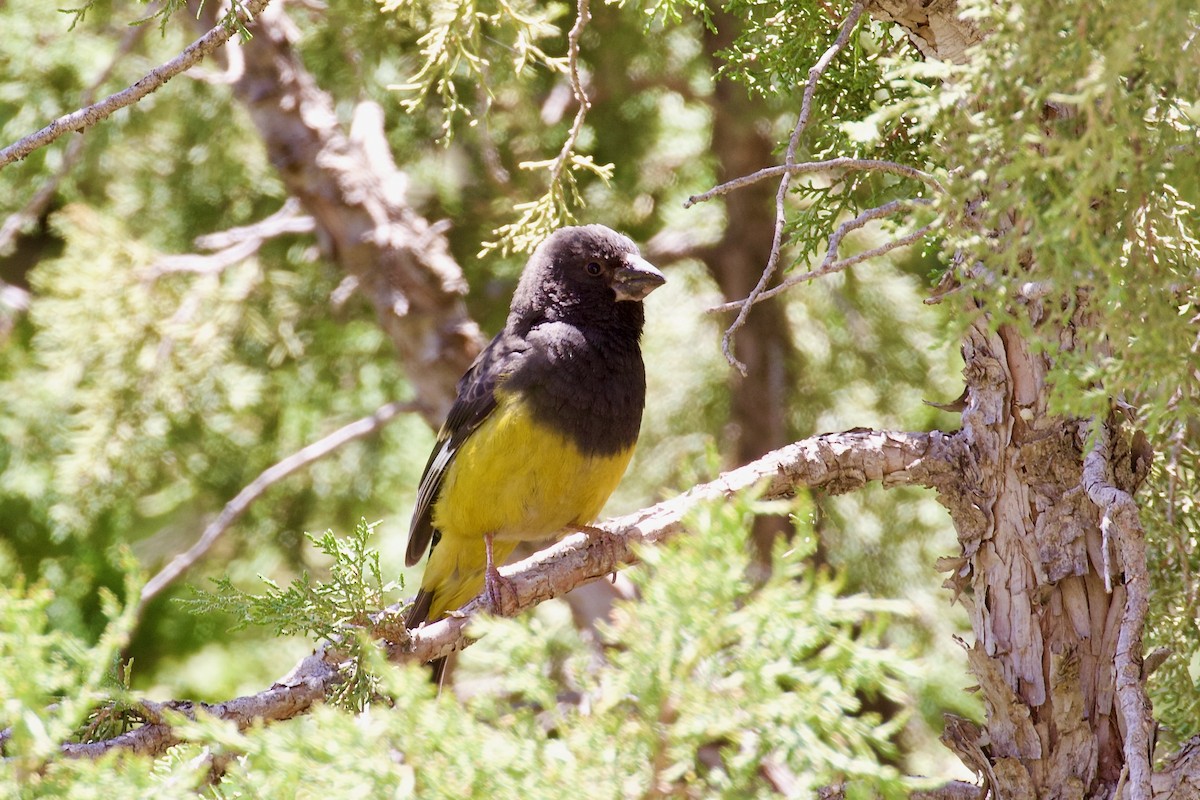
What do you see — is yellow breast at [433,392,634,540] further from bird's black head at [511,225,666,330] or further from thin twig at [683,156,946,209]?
thin twig at [683,156,946,209]

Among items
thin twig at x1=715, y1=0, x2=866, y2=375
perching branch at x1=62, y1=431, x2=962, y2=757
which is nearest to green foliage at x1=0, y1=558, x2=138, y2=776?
perching branch at x1=62, y1=431, x2=962, y2=757

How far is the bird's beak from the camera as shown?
13.9ft

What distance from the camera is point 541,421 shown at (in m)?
3.93

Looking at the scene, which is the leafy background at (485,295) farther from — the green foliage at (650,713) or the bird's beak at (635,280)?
the bird's beak at (635,280)

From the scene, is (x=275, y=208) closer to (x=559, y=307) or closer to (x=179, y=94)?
(x=179, y=94)

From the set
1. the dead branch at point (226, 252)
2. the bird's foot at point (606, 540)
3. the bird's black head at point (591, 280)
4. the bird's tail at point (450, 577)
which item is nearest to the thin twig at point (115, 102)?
the bird's foot at point (606, 540)

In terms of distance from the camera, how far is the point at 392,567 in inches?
274

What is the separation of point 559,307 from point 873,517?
279 cm

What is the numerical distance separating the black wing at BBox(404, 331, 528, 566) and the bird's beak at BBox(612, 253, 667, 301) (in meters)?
0.42

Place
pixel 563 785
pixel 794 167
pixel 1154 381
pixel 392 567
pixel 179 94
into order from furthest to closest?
pixel 392 567
pixel 179 94
pixel 794 167
pixel 1154 381
pixel 563 785

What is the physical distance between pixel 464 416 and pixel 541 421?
427mm

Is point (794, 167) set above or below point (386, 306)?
above

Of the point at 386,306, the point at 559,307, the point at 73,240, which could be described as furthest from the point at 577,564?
the point at 73,240

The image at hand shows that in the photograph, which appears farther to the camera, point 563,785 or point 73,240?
point 73,240
